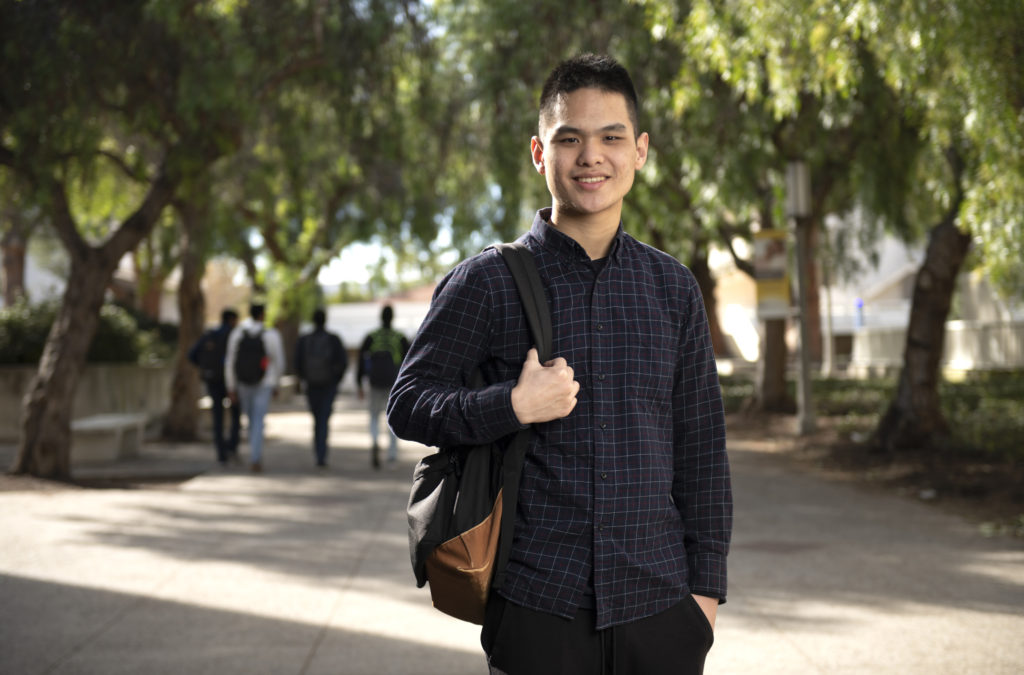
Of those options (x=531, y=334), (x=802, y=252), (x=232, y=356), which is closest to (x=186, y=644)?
(x=531, y=334)

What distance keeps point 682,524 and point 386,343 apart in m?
Result: 10.4

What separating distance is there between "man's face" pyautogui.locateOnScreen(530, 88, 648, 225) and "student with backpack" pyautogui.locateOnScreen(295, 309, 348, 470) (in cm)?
1017

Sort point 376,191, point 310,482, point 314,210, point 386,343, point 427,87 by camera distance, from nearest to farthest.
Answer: point 310,482
point 386,343
point 427,87
point 376,191
point 314,210

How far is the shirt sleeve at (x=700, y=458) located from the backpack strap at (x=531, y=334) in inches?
14.8

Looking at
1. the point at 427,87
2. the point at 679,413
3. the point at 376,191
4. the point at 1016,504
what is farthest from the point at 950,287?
the point at 376,191

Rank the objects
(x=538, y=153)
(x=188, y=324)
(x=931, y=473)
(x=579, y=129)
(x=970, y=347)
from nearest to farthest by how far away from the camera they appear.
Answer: (x=579, y=129), (x=538, y=153), (x=931, y=473), (x=188, y=324), (x=970, y=347)

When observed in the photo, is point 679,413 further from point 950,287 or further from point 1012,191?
point 950,287

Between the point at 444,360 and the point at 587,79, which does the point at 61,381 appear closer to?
the point at 444,360

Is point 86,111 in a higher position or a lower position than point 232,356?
higher

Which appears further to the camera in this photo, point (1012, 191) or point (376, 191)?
point (376, 191)

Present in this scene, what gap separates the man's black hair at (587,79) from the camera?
92.9 inches

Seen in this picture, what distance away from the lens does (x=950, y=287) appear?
1206 cm

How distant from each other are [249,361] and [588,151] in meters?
10.5

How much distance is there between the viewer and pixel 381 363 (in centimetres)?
1241
